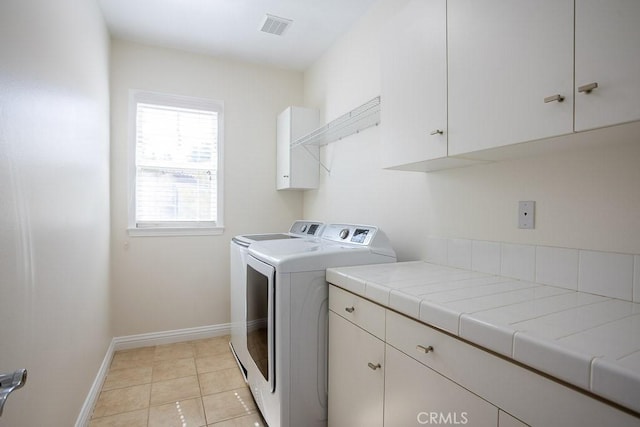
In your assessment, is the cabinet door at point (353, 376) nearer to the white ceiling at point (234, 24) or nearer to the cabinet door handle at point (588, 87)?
the cabinet door handle at point (588, 87)

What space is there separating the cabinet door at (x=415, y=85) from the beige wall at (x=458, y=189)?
12.0 inches

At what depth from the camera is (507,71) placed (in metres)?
1.09

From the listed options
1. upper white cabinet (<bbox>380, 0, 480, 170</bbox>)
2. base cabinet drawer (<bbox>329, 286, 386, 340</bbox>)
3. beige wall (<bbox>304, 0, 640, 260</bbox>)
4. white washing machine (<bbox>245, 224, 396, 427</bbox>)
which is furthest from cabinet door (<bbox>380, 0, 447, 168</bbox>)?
base cabinet drawer (<bbox>329, 286, 386, 340</bbox>)

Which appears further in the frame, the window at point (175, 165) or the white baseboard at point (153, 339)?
the window at point (175, 165)

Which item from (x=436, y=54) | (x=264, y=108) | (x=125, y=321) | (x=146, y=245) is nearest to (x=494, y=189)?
(x=436, y=54)

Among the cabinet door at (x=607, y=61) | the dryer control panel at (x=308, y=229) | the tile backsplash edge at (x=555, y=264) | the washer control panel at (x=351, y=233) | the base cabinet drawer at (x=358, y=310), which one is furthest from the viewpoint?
the dryer control panel at (x=308, y=229)

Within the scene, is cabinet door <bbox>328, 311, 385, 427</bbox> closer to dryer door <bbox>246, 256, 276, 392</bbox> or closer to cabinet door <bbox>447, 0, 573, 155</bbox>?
dryer door <bbox>246, 256, 276, 392</bbox>

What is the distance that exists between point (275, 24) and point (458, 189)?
6.08ft

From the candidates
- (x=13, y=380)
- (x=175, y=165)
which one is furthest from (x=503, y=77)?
(x=175, y=165)

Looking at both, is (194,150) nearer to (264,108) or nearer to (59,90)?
(264,108)

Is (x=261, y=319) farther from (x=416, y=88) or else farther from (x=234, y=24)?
(x=234, y=24)

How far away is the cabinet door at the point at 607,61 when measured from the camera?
0.79m

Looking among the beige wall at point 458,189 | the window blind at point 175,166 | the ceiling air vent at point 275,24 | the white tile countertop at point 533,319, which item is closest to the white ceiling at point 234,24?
the ceiling air vent at point 275,24

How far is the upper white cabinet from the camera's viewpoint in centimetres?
136
